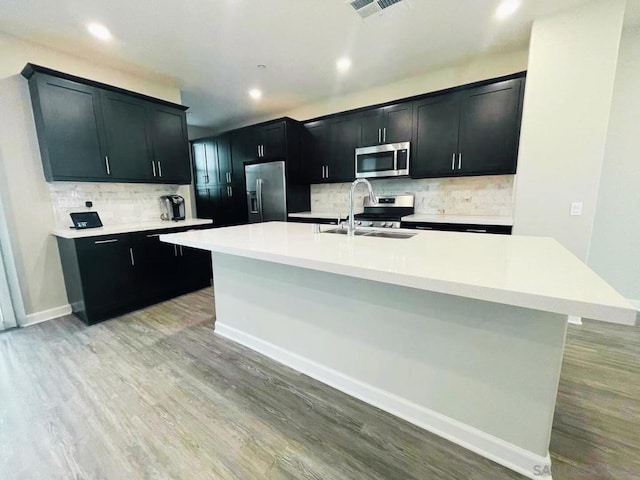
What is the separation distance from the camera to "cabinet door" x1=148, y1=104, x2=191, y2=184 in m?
3.33

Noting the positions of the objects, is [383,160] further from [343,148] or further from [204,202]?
[204,202]

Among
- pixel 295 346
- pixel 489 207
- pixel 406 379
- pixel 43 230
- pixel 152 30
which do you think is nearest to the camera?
pixel 406 379

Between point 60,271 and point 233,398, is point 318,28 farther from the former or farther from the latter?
point 60,271

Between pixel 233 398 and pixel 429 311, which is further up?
pixel 429 311

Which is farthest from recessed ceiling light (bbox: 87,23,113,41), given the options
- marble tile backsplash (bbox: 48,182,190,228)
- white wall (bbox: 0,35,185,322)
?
marble tile backsplash (bbox: 48,182,190,228)

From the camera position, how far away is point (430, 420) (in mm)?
1426

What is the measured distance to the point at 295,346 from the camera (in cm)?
196

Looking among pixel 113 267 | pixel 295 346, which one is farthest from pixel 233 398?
pixel 113 267

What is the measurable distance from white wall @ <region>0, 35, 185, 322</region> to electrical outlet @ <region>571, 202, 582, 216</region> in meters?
5.12

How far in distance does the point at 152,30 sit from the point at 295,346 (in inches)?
118

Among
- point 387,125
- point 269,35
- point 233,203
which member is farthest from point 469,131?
point 233,203

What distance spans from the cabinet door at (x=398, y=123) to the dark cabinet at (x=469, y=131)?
0.30 ft

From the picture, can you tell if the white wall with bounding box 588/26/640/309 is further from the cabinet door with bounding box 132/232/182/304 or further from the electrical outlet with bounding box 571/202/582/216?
the cabinet door with bounding box 132/232/182/304

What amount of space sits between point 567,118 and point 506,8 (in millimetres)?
1072
